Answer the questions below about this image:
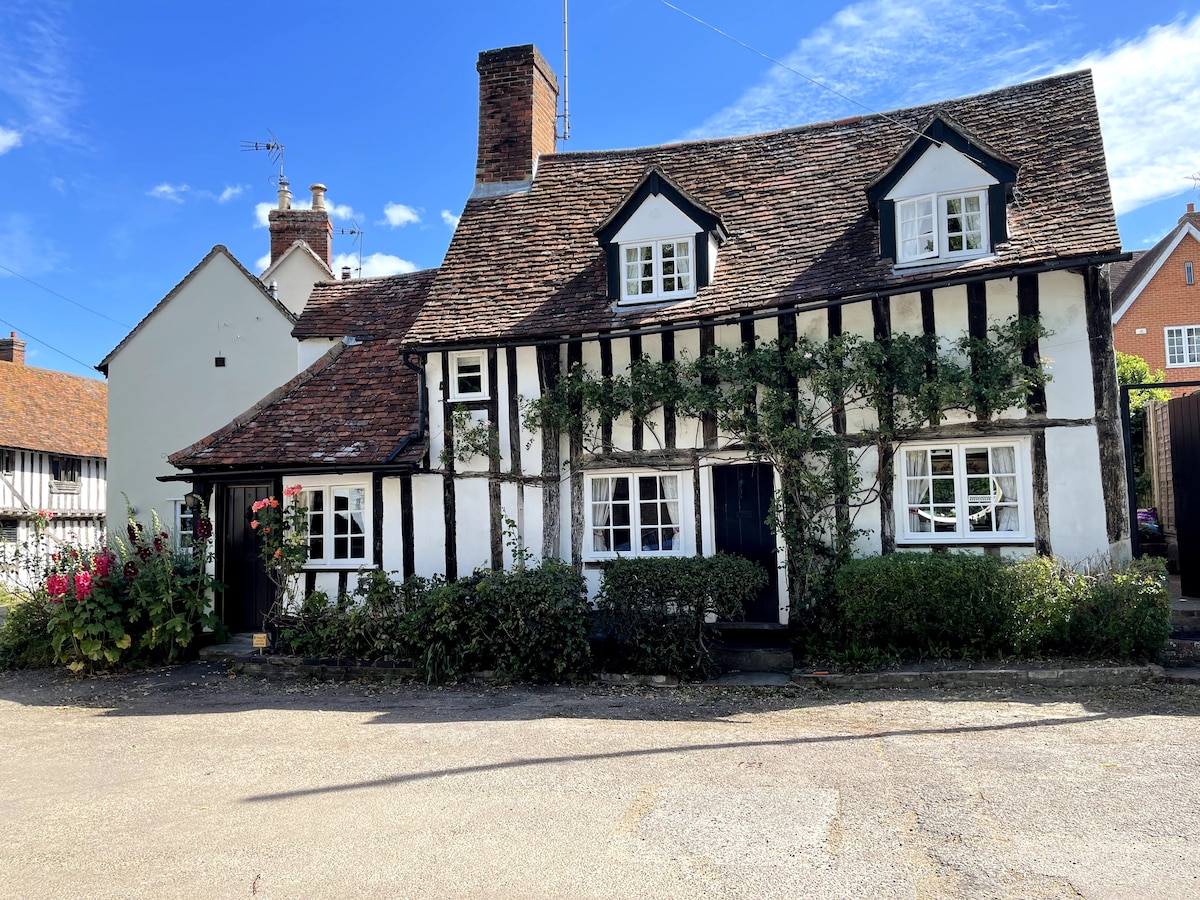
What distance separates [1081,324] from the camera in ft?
31.3

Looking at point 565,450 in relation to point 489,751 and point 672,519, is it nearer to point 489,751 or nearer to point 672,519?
point 672,519

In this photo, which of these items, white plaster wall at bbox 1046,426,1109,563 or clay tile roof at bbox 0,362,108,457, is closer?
white plaster wall at bbox 1046,426,1109,563

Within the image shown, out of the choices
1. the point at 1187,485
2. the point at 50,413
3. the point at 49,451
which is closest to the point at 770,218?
the point at 1187,485

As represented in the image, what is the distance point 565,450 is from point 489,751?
5.18 m

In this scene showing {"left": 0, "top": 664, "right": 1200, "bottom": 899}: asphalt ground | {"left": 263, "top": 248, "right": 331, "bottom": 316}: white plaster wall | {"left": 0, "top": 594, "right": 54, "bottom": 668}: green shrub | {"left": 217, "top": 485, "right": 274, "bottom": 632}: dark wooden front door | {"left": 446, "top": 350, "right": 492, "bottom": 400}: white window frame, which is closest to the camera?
{"left": 0, "top": 664, "right": 1200, "bottom": 899}: asphalt ground

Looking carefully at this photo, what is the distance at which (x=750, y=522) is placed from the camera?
10.6 m

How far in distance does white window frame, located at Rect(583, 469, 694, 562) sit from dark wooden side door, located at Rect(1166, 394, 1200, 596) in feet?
19.9

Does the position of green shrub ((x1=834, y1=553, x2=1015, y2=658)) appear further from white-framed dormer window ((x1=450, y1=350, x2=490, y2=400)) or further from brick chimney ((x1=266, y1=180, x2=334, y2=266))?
brick chimney ((x1=266, y1=180, x2=334, y2=266))

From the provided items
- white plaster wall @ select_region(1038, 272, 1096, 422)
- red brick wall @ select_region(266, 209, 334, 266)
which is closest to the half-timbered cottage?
white plaster wall @ select_region(1038, 272, 1096, 422)

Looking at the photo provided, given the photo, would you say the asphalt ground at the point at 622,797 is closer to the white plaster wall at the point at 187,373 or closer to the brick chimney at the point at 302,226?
the white plaster wall at the point at 187,373

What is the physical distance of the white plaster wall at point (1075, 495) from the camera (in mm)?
9516

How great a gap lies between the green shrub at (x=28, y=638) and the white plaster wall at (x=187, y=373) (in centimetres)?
729

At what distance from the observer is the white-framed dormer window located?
38.3ft

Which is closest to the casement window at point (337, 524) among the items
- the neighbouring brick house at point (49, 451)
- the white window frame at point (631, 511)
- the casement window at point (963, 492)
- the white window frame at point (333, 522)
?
the white window frame at point (333, 522)
